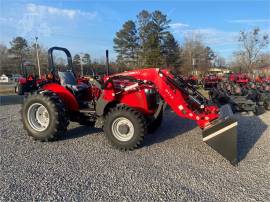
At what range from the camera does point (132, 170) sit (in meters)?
4.55

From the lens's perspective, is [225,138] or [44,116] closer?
[225,138]

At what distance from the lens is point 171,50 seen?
47688 mm

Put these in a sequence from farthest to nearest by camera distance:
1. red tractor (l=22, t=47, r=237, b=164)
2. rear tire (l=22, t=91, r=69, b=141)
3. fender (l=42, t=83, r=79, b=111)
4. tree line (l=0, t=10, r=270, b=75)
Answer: tree line (l=0, t=10, r=270, b=75), fender (l=42, t=83, r=79, b=111), rear tire (l=22, t=91, r=69, b=141), red tractor (l=22, t=47, r=237, b=164)

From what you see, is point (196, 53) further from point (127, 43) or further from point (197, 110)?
point (197, 110)

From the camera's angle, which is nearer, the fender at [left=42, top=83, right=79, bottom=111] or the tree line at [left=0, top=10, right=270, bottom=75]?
the fender at [left=42, top=83, right=79, bottom=111]

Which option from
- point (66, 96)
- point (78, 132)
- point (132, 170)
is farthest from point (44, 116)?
point (132, 170)

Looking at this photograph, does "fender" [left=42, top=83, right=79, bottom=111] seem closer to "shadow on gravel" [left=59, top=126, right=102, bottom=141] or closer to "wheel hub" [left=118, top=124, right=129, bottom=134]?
"shadow on gravel" [left=59, top=126, right=102, bottom=141]

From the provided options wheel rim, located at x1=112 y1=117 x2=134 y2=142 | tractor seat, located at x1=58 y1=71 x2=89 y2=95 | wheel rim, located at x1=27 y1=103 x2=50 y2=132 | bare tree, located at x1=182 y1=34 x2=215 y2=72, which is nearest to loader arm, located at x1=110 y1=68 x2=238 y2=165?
wheel rim, located at x1=112 y1=117 x2=134 y2=142

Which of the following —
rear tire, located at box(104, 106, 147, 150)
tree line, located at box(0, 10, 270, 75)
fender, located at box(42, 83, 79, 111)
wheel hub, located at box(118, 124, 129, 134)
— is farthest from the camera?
tree line, located at box(0, 10, 270, 75)

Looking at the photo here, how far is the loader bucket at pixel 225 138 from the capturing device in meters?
4.75

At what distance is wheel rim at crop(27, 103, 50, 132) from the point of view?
251 inches

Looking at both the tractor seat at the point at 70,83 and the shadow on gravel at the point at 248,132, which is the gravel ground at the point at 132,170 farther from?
the tractor seat at the point at 70,83

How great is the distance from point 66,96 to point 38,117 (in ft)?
2.80

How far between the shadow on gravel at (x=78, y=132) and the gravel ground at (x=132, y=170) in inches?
3.1
